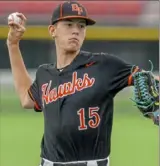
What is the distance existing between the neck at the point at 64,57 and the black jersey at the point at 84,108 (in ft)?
0.09

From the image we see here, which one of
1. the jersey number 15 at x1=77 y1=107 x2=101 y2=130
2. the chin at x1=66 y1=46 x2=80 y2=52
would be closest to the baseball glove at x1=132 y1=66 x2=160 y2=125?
the jersey number 15 at x1=77 y1=107 x2=101 y2=130

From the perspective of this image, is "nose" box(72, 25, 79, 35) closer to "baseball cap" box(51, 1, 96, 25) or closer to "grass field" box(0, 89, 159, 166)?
"baseball cap" box(51, 1, 96, 25)

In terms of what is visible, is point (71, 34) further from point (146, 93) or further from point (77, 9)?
point (146, 93)

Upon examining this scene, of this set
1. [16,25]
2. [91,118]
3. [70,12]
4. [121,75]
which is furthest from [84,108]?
[16,25]

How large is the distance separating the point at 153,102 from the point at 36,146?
376 centimetres

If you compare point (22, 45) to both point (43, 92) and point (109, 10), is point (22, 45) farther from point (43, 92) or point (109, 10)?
point (43, 92)

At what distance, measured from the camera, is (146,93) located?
288cm

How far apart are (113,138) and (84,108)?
A: 414 centimetres

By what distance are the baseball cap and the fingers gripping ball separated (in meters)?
0.38

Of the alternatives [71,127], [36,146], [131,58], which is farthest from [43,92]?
[131,58]

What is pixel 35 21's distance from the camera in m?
13.6

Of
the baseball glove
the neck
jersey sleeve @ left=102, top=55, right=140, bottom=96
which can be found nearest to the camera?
the baseball glove

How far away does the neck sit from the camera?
3.10 meters

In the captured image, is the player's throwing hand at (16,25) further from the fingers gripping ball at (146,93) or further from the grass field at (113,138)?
the grass field at (113,138)
